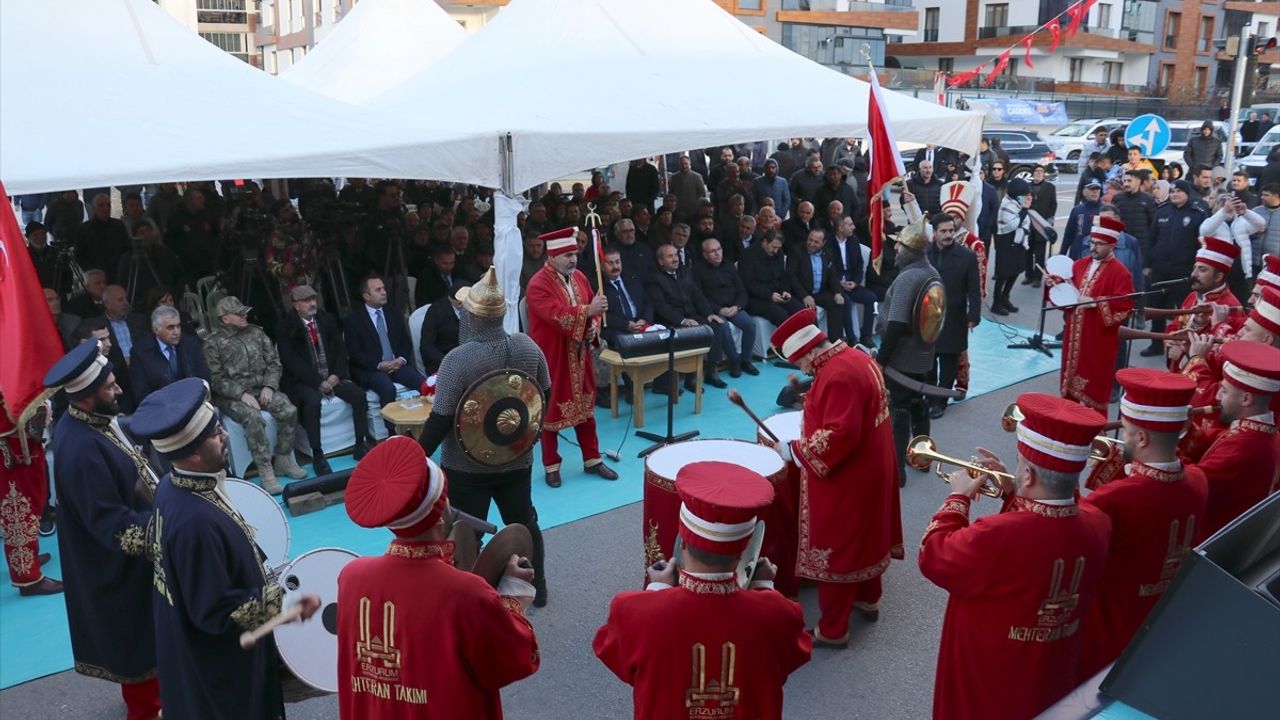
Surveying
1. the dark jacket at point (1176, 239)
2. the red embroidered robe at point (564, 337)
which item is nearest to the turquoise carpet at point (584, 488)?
the red embroidered robe at point (564, 337)

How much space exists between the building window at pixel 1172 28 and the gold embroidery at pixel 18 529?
2177 inches

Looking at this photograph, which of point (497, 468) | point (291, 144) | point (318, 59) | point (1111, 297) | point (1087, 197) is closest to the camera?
point (497, 468)

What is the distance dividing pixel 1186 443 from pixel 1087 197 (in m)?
7.91

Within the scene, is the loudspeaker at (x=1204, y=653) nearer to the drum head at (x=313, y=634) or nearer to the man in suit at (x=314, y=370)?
the drum head at (x=313, y=634)

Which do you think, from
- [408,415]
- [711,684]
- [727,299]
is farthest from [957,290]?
[711,684]

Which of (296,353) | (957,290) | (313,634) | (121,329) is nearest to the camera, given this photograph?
(313,634)

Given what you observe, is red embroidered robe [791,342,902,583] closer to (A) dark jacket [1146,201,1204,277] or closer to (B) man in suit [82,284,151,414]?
(B) man in suit [82,284,151,414]

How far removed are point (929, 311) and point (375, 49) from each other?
30.6 ft

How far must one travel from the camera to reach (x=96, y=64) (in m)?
6.92

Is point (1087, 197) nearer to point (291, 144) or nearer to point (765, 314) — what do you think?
point (765, 314)

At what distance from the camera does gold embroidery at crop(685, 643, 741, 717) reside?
263 centimetres

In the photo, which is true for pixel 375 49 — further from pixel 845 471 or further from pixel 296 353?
pixel 845 471

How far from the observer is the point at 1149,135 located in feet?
43.2

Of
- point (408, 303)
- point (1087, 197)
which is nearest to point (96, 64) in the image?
point (408, 303)
